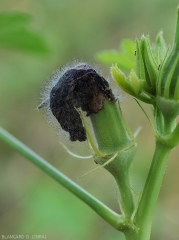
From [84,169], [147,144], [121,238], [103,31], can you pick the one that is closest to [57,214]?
[121,238]

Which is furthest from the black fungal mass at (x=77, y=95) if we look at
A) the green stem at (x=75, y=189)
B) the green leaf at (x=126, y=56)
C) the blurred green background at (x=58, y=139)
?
the blurred green background at (x=58, y=139)

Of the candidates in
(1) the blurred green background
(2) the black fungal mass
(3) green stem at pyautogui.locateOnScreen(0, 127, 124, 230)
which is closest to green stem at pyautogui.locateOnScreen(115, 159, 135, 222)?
(3) green stem at pyautogui.locateOnScreen(0, 127, 124, 230)

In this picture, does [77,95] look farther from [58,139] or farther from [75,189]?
[58,139]

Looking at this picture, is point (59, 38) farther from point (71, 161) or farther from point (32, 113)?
point (71, 161)

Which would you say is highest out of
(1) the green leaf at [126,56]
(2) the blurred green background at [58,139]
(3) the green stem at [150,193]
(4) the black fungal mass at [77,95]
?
(4) the black fungal mass at [77,95]

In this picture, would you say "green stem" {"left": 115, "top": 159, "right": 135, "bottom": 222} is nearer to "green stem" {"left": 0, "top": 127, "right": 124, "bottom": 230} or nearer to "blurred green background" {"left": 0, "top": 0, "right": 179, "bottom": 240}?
"green stem" {"left": 0, "top": 127, "right": 124, "bottom": 230}

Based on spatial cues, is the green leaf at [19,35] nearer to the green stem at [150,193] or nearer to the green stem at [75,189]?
the green stem at [75,189]
